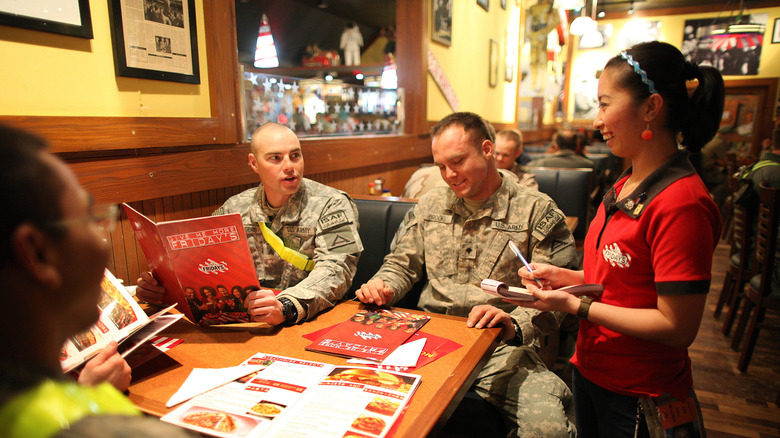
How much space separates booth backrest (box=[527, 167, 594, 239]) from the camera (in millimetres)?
3928

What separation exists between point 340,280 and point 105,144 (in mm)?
1006

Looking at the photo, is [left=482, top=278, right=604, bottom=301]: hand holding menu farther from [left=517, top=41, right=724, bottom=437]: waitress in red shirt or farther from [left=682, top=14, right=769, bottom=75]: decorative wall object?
[left=682, top=14, right=769, bottom=75]: decorative wall object

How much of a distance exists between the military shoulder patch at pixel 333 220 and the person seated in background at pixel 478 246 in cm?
26

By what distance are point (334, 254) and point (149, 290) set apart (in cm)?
67

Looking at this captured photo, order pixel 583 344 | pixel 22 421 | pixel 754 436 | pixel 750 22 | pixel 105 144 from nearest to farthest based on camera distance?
pixel 22 421 < pixel 583 344 < pixel 105 144 < pixel 754 436 < pixel 750 22

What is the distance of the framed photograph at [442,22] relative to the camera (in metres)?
4.44

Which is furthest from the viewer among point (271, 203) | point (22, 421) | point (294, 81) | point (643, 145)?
point (294, 81)

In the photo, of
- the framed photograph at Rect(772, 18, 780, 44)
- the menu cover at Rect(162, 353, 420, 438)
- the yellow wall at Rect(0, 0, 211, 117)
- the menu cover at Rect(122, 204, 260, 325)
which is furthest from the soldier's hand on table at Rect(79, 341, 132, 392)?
the framed photograph at Rect(772, 18, 780, 44)

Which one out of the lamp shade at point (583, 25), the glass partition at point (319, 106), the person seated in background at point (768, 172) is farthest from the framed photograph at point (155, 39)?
the lamp shade at point (583, 25)

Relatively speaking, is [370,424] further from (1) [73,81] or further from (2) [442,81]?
(2) [442,81]

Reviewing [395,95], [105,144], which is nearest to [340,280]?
[105,144]

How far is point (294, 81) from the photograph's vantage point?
2945 mm

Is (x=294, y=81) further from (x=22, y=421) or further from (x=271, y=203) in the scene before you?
(x=22, y=421)

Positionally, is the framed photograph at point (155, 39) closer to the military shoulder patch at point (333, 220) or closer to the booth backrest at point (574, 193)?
the military shoulder patch at point (333, 220)
